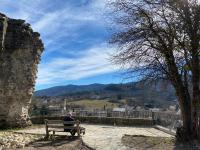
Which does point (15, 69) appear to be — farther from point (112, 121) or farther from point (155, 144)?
point (155, 144)

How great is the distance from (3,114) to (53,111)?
12340mm

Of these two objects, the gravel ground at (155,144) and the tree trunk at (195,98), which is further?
the tree trunk at (195,98)

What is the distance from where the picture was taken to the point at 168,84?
20.1 m

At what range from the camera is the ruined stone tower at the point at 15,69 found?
24.8m

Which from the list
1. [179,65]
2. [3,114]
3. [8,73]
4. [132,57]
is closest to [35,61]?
[8,73]

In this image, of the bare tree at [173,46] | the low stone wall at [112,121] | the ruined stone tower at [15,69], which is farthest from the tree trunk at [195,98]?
the ruined stone tower at [15,69]

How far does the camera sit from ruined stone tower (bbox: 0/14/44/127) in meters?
24.8

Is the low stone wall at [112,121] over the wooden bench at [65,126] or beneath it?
over

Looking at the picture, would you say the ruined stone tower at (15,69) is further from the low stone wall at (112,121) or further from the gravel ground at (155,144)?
the gravel ground at (155,144)

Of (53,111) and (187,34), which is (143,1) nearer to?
(187,34)

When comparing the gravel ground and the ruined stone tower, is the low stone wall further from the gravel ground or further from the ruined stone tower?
the gravel ground

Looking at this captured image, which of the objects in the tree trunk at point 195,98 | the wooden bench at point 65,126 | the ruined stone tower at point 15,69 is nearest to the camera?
the tree trunk at point 195,98

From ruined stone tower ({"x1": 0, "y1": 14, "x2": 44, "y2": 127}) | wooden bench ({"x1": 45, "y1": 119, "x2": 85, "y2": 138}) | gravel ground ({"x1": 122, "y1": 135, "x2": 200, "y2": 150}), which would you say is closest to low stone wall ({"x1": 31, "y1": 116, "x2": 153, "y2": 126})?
ruined stone tower ({"x1": 0, "y1": 14, "x2": 44, "y2": 127})

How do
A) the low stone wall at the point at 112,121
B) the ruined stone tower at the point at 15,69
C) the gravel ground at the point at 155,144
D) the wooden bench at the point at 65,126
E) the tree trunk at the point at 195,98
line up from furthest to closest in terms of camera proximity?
the low stone wall at the point at 112,121, the ruined stone tower at the point at 15,69, the wooden bench at the point at 65,126, the tree trunk at the point at 195,98, the gravel ground at the point at 155,144
